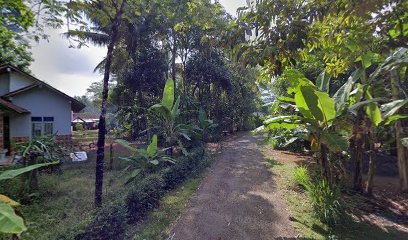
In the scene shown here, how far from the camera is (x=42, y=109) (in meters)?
14.4

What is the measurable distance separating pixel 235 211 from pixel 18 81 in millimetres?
15623

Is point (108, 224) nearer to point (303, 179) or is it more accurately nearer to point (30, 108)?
point (303, 179)

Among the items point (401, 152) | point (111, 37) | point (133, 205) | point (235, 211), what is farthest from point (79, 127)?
point (401, 152)

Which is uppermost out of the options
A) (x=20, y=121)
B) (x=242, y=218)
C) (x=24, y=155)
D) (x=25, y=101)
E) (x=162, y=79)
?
(x=162, y=79)

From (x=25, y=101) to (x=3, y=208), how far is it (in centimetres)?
1491

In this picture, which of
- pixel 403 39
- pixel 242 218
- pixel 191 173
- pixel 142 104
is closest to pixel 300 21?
pixel 403 39

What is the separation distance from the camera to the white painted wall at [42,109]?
1371 centimetres

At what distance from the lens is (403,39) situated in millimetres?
5172

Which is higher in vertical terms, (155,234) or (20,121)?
(20,121)

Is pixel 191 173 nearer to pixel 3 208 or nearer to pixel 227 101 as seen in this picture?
pixel 3 208

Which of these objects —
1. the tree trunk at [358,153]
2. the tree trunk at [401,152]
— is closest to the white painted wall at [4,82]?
the tree trunk at [358,153]

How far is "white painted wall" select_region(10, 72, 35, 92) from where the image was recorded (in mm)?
14164

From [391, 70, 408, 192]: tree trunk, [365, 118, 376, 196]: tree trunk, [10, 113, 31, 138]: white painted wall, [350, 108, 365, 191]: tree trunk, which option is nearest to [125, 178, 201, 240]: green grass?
[350, 108, 365, 191]: tree trunk

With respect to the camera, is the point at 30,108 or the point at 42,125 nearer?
the point at 30,108
